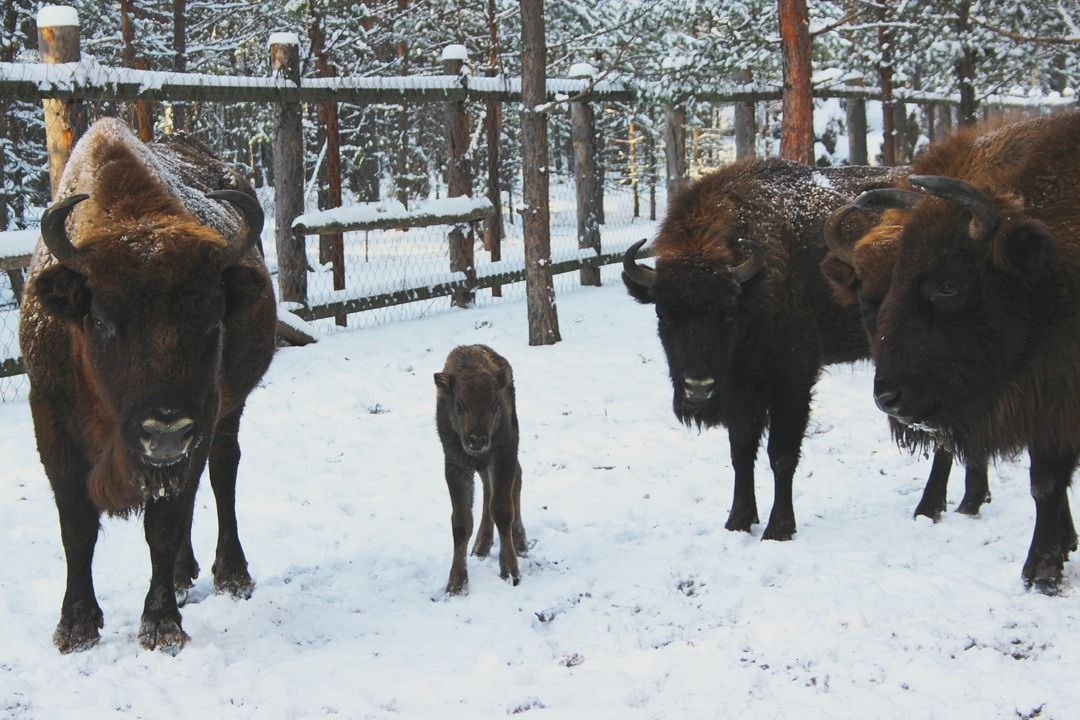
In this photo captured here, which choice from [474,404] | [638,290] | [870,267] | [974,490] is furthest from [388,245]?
[870,267]

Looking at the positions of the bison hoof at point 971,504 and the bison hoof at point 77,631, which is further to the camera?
the bison hoof at point 971,504

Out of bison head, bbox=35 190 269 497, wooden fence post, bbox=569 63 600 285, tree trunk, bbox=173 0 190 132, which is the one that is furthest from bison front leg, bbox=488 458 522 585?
tree trunk, bbox=173 0 190 132

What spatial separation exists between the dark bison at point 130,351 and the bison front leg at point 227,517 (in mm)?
67

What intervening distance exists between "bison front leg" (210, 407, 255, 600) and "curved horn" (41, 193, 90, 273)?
1660 mm

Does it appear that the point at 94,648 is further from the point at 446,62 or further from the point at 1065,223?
the point at 446,62

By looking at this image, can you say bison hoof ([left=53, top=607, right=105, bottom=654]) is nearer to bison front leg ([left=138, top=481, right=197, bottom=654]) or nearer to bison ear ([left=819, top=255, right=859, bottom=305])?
bison front leg ([left=138, top=481, right=197, bottom=654])

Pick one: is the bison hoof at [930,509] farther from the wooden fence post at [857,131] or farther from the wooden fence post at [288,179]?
the wooden fence post at [857,131]

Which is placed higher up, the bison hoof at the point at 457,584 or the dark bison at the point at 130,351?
the dark bison at the point at 130,351

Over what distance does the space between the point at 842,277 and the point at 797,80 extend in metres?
6.96

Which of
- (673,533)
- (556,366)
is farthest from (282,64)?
(673,533)

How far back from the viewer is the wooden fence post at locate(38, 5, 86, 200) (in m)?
8.97

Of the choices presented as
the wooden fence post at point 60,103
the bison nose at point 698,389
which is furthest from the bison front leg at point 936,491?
the wooden fence post at point 60,103

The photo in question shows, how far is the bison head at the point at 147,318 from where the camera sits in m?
4.38

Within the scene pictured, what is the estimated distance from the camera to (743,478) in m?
6.46
